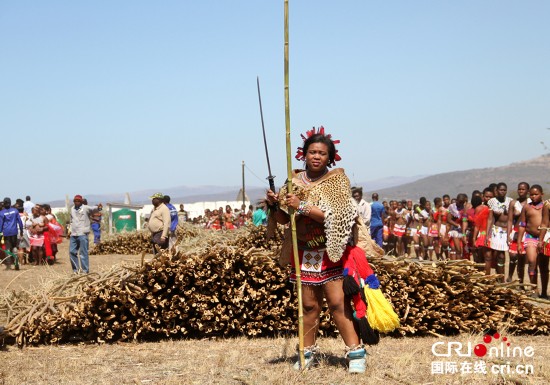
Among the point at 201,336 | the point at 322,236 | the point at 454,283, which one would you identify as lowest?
the point at 201,336

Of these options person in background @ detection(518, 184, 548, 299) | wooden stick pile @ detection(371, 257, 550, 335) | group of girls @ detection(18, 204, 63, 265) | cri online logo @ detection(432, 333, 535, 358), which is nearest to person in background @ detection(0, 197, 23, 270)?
group of girls @ detection(18, 204, 63, 265)

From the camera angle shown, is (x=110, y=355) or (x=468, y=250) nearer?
(x=110, y=355)

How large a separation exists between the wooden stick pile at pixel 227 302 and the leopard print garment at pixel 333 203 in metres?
1.98

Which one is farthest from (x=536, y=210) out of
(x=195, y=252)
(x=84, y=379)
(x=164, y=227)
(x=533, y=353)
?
(x=84, y=379)

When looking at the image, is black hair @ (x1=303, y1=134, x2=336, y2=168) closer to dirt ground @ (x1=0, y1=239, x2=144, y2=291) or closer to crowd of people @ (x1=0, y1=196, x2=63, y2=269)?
dirt ground @ (x1=0, y1=239, x2=144, y2=291)

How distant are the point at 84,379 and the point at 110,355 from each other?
3.67 ft

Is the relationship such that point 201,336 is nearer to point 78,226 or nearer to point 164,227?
point 164,227

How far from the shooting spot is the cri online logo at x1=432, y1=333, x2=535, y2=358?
691cm

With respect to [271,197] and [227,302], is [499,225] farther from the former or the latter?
[271,197]

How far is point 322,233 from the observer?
245 inches

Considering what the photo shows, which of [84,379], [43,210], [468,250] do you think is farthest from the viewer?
[43,210]

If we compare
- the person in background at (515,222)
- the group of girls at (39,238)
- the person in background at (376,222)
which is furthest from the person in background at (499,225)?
the group of girls at (39,238)

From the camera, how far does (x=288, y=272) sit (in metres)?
8.02

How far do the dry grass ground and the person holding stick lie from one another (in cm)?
30
